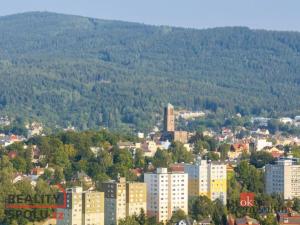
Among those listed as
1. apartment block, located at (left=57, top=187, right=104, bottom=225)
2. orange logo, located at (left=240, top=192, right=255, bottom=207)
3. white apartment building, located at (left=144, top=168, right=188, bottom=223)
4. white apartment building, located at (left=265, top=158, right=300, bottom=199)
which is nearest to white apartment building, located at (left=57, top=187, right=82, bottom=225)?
apartment block, located at (left=57, top=187, right=104, bottom=225)

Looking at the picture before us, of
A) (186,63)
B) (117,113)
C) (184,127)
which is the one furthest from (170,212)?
(186,63)

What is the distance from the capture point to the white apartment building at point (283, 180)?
49625 mm

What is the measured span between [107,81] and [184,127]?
30756 mm

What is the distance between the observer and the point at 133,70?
456 feet

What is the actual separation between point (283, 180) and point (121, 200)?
943 centimetres

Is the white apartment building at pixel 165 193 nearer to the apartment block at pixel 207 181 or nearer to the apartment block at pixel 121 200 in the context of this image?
the apartment block at pixel 121 200

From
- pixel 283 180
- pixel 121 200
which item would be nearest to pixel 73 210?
pixel 121 200

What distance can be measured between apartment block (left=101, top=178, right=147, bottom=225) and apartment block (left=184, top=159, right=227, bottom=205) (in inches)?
171

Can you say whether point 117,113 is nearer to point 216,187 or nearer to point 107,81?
point 107,81

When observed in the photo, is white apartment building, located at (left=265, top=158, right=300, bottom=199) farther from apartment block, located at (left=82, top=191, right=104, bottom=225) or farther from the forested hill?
the forested hill

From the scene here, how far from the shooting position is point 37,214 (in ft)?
135

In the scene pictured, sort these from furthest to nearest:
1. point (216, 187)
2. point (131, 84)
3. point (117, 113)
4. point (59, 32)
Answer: point (59, 32), point (131, 84), point (117, 113), point (216, 187)

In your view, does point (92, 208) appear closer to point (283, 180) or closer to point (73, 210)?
point (73, 210)

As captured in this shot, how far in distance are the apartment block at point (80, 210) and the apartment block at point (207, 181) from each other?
720 centimetres
